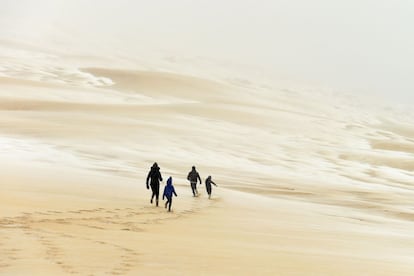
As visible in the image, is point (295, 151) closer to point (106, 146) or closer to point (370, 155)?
point (370, 155)

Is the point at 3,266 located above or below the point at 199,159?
below

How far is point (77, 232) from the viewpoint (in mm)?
9477

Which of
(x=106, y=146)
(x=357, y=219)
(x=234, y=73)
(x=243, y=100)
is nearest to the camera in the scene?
(x=357, y=219)

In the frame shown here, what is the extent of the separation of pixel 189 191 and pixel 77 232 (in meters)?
9.11

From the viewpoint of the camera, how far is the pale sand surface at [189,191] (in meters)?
8.20

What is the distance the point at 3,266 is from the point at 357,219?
10.3 m

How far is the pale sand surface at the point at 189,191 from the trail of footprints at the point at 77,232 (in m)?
0.02

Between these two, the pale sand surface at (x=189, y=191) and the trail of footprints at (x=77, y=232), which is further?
the pale sand surface at (x=189, y=191)

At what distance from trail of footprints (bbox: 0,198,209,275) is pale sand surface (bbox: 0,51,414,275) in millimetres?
21

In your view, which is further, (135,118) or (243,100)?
(243,100)

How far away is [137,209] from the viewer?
13508 millimetres

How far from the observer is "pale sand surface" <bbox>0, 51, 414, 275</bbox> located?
820cm

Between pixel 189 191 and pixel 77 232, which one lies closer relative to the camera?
pixel 77 232

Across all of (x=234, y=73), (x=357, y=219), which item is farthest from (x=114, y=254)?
(x=234, y=73)
